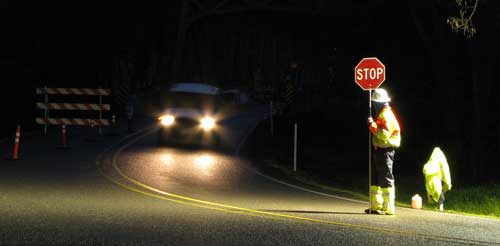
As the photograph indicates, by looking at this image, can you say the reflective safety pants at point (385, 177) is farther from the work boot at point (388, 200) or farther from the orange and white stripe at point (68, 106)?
the orange and white stripe at point (68, 106)

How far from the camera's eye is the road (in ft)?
34.8

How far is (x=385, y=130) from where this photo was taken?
13.4 meters

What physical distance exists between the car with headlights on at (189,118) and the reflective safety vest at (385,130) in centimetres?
1382

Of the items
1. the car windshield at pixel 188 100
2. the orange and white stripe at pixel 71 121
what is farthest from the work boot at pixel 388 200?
the orange and white stripe at pixel 71 121

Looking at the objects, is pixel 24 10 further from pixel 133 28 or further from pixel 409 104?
pixel 409 104

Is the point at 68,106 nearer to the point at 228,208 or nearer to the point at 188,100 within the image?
the point at 188,100

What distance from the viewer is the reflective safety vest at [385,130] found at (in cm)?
1338

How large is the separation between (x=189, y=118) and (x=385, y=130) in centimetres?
1415

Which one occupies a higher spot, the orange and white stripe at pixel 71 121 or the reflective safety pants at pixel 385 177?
the orange and white stripe at pixel 71 121

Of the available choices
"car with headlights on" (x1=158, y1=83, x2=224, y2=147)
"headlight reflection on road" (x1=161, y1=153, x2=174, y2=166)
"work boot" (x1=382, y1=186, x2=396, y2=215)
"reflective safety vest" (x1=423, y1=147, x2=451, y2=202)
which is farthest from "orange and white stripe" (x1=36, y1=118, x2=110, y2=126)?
"work boot" (x1=382, y1=186, x2=396, y2=215)

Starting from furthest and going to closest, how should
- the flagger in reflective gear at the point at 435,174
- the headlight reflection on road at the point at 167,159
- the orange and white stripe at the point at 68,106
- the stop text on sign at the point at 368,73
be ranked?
the orange and white stripe at the point at 68,106 < the stop text on sign at the point at 368,73 < the headlight reflection on road at the point at 167,159 < the flagger in reflective gear at the point at 435,174

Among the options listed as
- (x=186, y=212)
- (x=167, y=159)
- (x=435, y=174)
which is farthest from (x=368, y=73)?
(x=186, y=212)

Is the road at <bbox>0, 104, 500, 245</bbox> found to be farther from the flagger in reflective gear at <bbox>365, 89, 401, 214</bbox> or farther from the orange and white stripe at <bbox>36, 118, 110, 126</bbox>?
the orange and white stripe at <bbox>36, 118, 110, 126</bbox>

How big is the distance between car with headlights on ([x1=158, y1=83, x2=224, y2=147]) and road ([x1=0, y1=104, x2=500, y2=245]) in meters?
5.50
